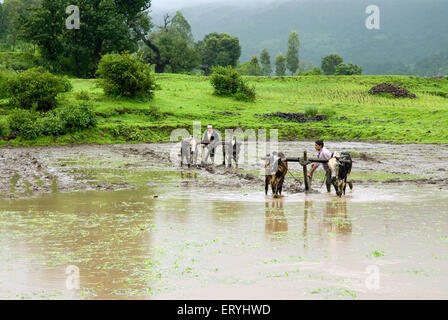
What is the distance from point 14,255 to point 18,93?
29.9m

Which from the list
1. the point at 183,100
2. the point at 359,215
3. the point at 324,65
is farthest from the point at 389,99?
the point at 324,65

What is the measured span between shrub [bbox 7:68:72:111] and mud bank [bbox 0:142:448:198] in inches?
255

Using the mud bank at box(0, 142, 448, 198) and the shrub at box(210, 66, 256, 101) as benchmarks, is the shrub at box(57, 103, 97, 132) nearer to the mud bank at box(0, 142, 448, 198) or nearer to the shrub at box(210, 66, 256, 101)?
the mud bank at box(0, 142, 448, 198)

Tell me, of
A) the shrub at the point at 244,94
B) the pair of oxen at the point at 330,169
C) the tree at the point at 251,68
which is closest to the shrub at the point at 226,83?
the shrub at the point at 244,94

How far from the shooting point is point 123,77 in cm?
4228

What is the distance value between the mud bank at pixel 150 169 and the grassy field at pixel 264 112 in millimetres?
A: 3801

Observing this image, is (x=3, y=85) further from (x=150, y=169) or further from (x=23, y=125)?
(x=150, y=169)

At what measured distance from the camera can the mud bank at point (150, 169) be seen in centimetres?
1891

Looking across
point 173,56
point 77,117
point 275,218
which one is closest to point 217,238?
point 275,218

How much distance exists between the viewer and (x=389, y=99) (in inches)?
2030

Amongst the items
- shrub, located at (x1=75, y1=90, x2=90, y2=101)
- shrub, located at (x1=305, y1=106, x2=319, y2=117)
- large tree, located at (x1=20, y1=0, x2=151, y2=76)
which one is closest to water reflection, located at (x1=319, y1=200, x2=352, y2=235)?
shrub, located at (x1=305, y1=106, x2=319, y2=117)

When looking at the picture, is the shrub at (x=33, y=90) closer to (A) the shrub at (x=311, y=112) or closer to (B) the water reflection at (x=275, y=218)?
(A) the shrub at (x=311, y=112)

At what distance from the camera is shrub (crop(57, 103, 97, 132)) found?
3475 centimetres
